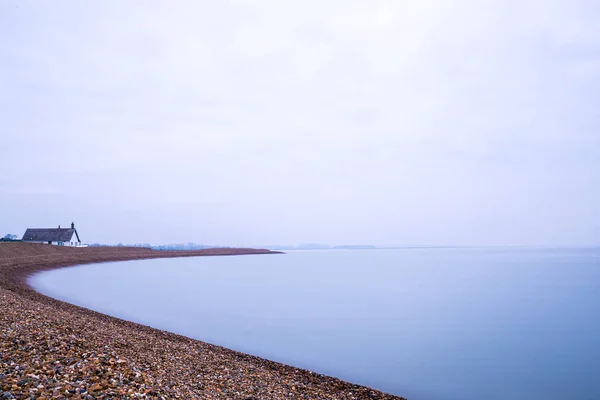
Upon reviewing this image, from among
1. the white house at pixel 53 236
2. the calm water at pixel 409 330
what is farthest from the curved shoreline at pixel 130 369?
the white house at pixel 53 236

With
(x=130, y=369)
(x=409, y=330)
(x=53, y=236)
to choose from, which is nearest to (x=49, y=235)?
(x=53, y=236)

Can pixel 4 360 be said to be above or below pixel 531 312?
above

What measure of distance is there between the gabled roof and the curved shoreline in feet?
310

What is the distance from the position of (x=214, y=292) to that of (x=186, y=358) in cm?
3010

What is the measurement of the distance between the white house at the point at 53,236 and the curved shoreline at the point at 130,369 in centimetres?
9422

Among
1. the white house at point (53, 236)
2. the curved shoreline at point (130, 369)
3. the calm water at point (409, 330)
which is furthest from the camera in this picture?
the white house at point (53, 236)

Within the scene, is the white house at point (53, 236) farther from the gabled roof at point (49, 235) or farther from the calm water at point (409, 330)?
the calm water at point (409, 330)

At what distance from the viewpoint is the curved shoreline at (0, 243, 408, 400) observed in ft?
25.2

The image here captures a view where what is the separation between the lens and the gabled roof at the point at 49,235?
9875 cm

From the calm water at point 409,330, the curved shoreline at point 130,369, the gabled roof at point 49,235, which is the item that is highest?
the gabled roof at point 49,235

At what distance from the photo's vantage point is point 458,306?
33.7 m

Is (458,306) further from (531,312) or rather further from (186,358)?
(186,358)

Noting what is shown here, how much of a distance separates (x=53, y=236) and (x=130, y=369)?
108 m

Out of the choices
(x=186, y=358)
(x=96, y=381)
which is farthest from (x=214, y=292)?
(x=96, y=381)
